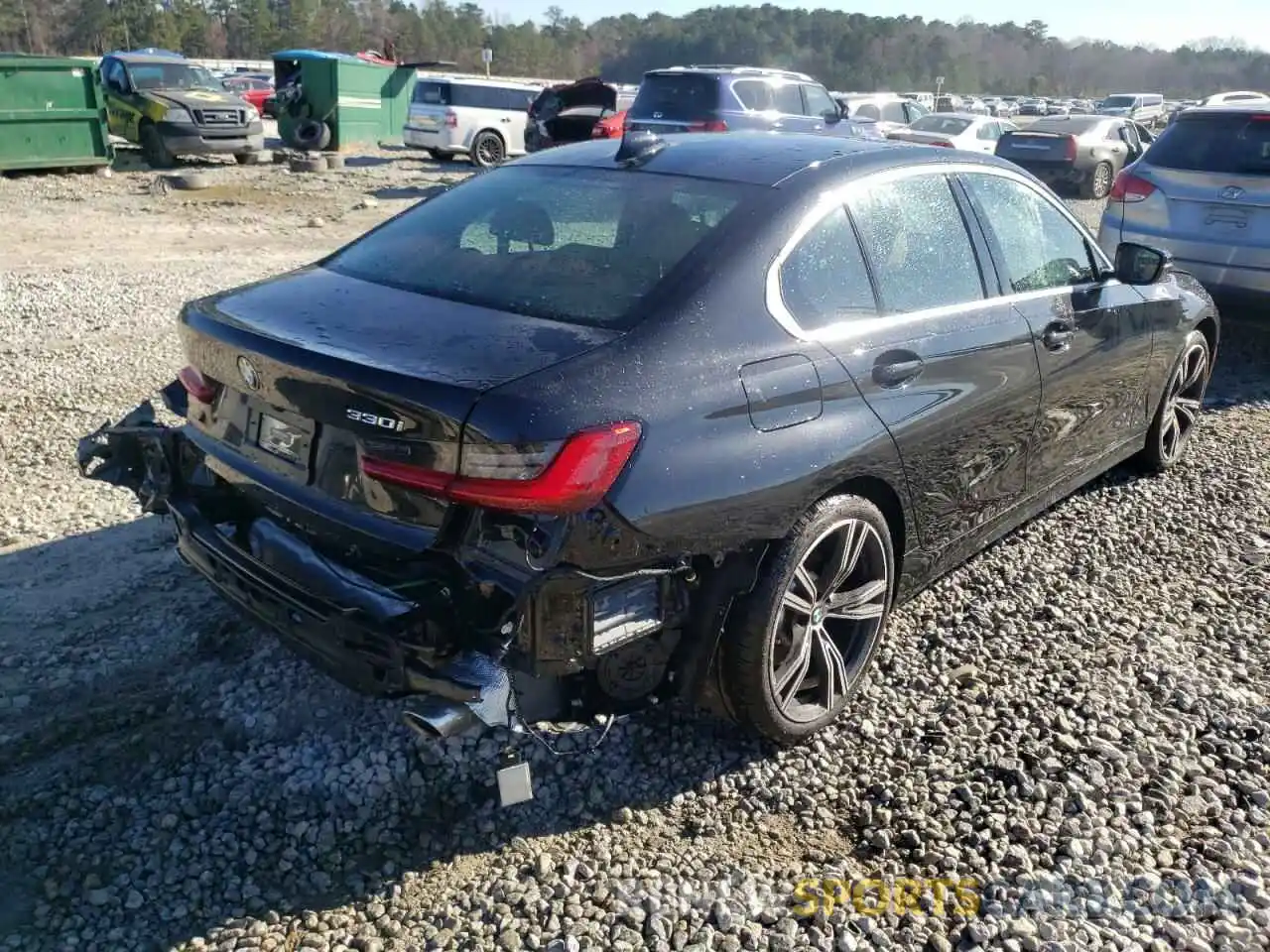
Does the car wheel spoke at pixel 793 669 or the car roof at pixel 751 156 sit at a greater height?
the car roof at pixel 751 156

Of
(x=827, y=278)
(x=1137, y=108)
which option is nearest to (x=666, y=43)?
(x=1137, y=108)

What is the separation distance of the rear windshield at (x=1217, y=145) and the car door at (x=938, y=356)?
14.3 ft

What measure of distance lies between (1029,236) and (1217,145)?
4.13m

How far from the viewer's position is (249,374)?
2.80 m

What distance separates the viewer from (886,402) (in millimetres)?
A: 3096

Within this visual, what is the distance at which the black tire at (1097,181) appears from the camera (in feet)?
59.2

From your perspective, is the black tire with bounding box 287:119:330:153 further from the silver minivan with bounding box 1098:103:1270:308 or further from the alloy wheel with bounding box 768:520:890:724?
the alloy wheel with bounding box 768:520:890:724

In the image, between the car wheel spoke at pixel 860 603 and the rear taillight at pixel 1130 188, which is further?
the rear taillight at pixel 1130 188

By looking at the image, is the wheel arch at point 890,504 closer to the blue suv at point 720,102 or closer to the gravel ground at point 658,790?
the gravel ground at point 658,790

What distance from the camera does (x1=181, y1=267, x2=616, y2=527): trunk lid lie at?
2.44 metres

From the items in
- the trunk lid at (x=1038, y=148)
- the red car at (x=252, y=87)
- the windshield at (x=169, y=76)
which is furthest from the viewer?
the red car at (x=252, y=87)

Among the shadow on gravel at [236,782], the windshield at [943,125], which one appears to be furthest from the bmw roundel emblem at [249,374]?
the windshield at [943,125]

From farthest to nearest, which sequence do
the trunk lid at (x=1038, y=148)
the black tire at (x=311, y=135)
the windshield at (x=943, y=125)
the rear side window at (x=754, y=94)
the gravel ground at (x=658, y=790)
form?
1. the black tire at (x=311, y=135)
2. the windshield at (x=943, y=125)
3. the trunk lid at (x=1038, y=148)
4. the rear side window at (x=754, y=94)
5. the gravel ground at (x=658, y=790)

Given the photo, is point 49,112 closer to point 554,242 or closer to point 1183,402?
point 554,242
